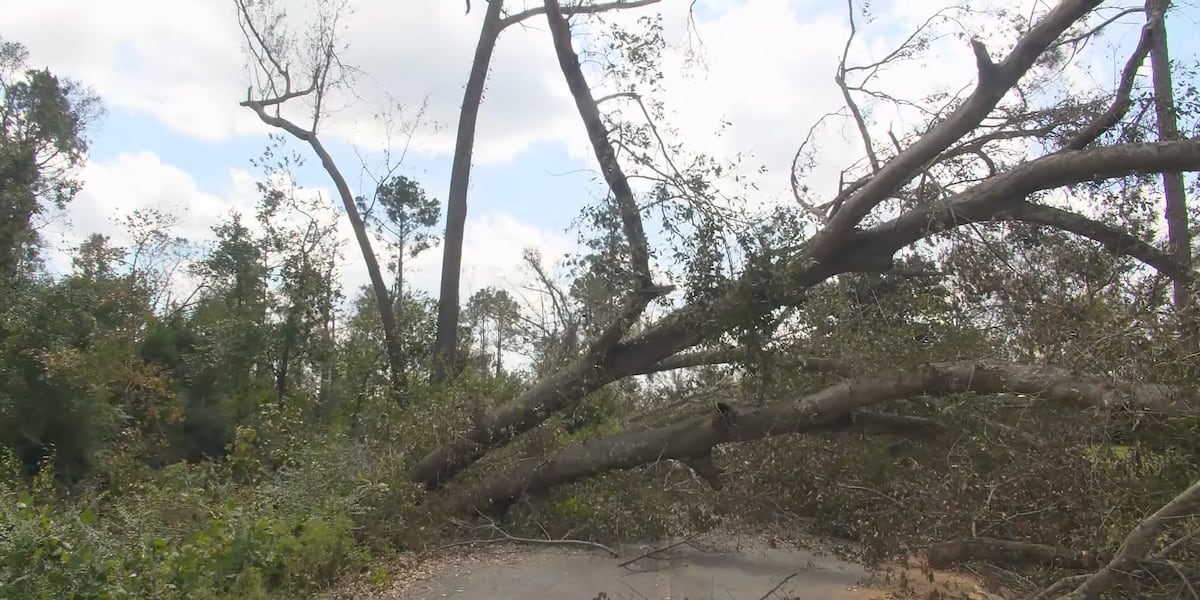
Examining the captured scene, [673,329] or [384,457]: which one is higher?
[673,329]

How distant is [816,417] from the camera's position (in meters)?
6.73

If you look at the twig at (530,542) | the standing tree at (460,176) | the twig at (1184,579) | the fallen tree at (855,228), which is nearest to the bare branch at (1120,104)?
the fallen tree at (855,228)

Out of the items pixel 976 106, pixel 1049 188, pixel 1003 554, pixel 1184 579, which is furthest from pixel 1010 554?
pixel 976 106

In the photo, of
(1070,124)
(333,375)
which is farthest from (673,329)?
(333,375)

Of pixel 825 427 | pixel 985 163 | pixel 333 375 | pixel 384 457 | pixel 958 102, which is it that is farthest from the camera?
pixel 333 375

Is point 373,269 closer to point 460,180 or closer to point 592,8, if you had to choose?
point 460,180

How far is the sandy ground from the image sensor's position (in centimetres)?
622

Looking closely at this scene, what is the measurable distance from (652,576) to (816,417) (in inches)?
72.3

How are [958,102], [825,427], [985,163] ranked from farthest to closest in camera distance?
[958,102]
[985,163]
[825,427]

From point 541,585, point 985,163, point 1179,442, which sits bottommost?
point 541,585

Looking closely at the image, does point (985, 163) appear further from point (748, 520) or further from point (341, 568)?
point (341, 568)

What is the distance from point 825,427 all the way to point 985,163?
2770 mm

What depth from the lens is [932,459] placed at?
251 inches

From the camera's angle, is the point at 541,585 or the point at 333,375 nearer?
the point at 541,585
